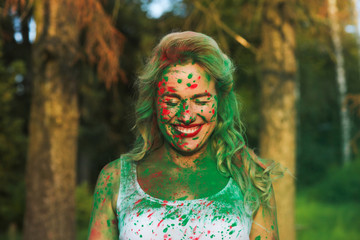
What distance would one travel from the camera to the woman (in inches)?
78.7

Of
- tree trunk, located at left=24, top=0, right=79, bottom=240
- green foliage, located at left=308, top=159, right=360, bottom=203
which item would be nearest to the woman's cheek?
tree trunk, located at left=24, top=0, right=79, bottom=240

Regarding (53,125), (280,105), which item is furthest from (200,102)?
(280,105)

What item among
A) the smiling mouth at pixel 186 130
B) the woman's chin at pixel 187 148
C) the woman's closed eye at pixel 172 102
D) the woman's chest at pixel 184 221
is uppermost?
the woman's closed eye at pixel 172 102

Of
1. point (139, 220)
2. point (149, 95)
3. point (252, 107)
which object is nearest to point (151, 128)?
point (149, 95)

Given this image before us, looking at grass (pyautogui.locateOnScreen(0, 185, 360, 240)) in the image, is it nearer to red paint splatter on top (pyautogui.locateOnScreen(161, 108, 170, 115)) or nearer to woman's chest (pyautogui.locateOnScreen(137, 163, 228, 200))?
woman's chest (pyautogui.locateOnScreen(137, 163, 228, 200))

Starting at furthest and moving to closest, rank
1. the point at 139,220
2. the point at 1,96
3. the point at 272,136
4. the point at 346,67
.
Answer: the point at 346,67
the point at 1,96
the point at 272,136
the point at 139,220

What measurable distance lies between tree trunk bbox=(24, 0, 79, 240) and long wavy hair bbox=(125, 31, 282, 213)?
133 inches

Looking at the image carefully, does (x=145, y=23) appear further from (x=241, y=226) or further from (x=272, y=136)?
(x=241, y=226)

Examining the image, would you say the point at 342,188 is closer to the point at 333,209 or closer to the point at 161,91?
the point at 333,209

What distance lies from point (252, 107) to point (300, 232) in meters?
7.01

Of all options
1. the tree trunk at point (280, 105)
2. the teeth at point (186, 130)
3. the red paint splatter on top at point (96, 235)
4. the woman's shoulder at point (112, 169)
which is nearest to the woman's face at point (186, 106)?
the teeth at point (186, 130)

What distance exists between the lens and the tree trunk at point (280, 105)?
242 inches

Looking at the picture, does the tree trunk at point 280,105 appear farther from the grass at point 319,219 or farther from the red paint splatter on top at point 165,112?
the grass at point 319,219

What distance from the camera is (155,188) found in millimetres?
2105
